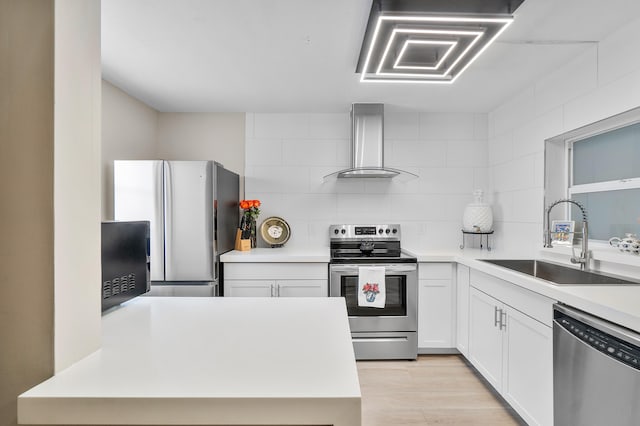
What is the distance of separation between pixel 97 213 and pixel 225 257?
6.79ft

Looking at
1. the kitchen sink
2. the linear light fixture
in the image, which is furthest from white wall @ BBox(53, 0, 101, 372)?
the kitchen sink

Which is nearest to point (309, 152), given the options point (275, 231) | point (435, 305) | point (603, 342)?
point (275, 231)

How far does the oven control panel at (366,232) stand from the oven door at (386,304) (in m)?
0.61

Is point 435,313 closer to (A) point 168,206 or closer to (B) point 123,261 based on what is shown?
(A) point 168,206

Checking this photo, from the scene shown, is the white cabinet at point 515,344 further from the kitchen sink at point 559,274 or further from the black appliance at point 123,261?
the black appliance at point 123,261

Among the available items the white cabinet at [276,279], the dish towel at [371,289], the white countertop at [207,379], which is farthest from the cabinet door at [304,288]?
the white countertop at [207,379]

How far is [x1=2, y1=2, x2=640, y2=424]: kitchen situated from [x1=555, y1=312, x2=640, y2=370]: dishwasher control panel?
3.92 ft

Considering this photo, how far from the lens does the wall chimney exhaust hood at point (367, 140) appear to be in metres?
3.31

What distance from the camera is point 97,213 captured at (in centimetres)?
91

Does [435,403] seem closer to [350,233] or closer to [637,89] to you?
[350,233]

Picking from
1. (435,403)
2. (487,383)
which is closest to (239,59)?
(435,403)

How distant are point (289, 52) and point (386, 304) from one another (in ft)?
6.79

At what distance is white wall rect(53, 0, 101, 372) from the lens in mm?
775

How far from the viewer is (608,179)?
2.24 meters
